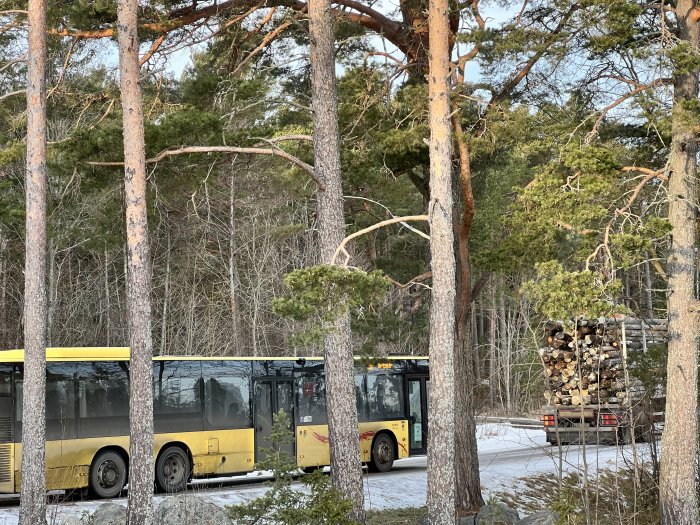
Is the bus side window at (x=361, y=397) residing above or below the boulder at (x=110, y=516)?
above

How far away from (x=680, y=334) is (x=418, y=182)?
5402mm

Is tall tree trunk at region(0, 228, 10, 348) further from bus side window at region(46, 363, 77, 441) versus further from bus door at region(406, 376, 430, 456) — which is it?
bus side window at region(46, 363, 77, 441)

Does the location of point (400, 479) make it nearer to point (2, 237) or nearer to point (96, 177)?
point (96, 177)

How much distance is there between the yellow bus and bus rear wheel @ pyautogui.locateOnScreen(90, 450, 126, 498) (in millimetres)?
18

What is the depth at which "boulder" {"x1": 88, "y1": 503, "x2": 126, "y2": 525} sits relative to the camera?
522 inches

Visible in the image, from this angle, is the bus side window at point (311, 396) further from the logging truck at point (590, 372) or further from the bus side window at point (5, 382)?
the bus side window at point (5, 382)

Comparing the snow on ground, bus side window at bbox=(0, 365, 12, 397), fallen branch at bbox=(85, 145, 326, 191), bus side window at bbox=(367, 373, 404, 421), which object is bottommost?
the snow on ground

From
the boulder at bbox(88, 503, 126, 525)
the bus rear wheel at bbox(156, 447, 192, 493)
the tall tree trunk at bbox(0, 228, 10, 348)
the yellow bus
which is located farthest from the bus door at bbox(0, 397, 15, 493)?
the tall tree trunk at bbox(0, 228, 10, 348)

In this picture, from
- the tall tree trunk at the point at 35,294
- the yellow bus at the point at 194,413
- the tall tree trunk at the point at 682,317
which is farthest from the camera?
the yellow bus at the point at 194,413

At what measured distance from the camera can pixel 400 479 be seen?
21484mm

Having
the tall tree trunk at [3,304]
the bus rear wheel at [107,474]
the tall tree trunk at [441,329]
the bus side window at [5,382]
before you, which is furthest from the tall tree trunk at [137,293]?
the tall tree trunk at [3,304]

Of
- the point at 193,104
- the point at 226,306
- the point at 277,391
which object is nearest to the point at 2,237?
the point at 226,306

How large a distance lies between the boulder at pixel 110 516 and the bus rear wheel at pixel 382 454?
10830 millimetres

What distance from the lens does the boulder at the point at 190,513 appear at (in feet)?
41.3
